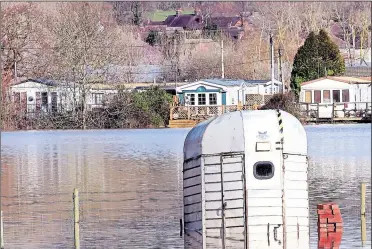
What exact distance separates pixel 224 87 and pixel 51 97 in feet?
29.3

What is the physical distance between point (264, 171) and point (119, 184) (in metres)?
16.8

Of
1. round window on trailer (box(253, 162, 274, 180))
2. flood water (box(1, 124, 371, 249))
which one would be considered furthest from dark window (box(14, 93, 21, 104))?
round window on trailer (box(253, 162, 274, 180))

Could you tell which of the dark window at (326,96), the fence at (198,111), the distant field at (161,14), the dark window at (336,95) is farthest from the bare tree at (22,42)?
the distant field at (161,14)

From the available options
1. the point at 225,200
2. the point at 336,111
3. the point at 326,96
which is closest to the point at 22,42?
the point at 326,96

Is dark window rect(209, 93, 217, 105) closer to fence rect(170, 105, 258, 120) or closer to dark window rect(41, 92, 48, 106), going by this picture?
fence rect(170, 105, 258, 120)

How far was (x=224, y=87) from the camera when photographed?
7244 centimetres

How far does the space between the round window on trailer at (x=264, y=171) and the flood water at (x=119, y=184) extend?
2409 mm

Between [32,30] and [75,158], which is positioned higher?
[32,30]

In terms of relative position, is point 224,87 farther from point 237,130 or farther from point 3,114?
point 237,130

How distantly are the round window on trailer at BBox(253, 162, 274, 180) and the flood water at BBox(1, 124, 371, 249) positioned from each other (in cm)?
241

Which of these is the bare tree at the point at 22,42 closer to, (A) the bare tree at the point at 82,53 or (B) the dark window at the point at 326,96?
(A) the bare tree at the point at 82,53

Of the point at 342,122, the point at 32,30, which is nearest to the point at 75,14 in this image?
the point at 32,30

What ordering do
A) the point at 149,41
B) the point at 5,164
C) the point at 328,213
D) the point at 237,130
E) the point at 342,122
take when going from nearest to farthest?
the point at 237,130, the point at 328,213, the point at 5,164, the point at 342,122, the point at 149,41

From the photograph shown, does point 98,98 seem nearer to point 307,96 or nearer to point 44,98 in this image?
point 44,98
